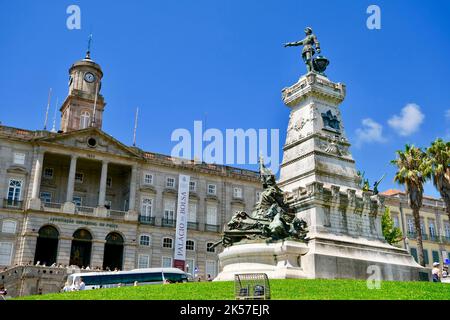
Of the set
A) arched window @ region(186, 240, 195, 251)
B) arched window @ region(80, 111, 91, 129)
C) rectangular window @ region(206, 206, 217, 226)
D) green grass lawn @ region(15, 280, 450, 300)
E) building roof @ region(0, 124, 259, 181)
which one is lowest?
green grass lawn @ region(15, 280, 450, 300)

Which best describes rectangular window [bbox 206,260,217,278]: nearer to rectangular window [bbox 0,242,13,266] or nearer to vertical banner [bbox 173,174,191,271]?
vertical banner [bbox 173,174,191,271]

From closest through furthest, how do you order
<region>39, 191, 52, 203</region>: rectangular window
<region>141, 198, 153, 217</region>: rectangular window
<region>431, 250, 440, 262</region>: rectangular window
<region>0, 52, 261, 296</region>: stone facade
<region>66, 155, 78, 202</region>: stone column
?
<region>0, 52, 261, 296</region>: stone facade < <region>66, 155, 78, 202</region>: stone column < <region>39, 191, 52, 203</region>: rectangular window < <region>141, 198, 153, 217</region>: rectangular window < <region>431, 250, 440, 262</region>: rectangular window

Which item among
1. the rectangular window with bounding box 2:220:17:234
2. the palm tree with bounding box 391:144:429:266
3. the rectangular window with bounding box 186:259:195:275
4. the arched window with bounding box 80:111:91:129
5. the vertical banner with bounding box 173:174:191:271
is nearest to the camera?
the palm tree with bounding box 391:144:429:266

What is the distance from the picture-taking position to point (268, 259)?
1980 centimetres

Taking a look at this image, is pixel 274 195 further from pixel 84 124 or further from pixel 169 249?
pixel 84 124

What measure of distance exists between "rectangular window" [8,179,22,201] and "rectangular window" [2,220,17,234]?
2274mm

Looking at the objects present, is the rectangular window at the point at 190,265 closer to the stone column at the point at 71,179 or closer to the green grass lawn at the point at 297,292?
the stone column at the point at 71,179

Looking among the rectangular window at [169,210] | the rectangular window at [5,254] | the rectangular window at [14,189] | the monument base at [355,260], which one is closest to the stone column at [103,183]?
the rectangular window at [169,210]

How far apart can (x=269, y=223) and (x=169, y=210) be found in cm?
3530

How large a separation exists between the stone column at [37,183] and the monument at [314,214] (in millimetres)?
30354

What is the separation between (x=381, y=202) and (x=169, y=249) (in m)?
33.4

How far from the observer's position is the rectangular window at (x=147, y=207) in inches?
2111

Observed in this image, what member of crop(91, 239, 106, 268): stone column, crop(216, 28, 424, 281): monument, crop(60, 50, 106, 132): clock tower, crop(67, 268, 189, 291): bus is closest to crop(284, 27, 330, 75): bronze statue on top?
crop(216, 28, 424, 281): monument

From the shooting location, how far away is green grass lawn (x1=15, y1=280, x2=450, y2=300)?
571 inches
